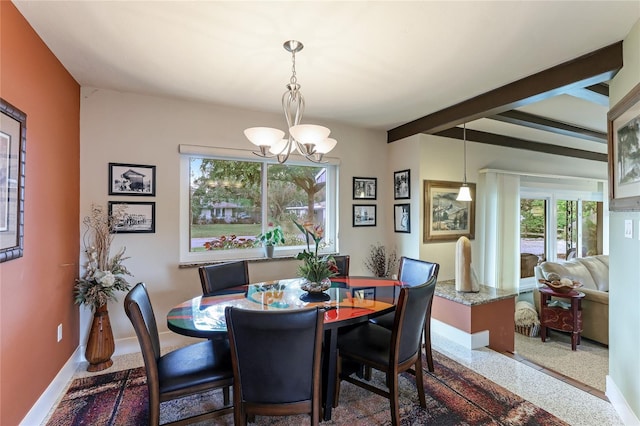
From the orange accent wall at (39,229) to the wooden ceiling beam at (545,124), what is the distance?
3.75 metres

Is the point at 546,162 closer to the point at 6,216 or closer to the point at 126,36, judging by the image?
the point at 126,36

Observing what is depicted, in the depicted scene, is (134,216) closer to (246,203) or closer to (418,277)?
(246,203)

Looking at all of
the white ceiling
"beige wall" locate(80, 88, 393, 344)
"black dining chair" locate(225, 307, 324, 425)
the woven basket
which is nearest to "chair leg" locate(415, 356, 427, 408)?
"black dining chair" locate(225, 307, 324, 425)

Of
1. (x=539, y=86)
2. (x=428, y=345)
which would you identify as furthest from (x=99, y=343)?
(x=539, y=86)

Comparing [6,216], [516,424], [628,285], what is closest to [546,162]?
[628,285]

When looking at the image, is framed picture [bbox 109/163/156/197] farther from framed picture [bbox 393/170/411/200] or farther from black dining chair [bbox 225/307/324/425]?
framed picture [bbox 393/170/411/200]

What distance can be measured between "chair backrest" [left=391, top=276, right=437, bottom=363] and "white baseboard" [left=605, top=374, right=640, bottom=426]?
1.27m

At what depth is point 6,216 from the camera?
165 cm

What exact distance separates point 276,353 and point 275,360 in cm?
4

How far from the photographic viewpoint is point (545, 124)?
12.3 feet

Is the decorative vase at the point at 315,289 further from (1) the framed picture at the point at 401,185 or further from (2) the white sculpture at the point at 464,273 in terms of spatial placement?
(1) the framed picture at the point at 401,185

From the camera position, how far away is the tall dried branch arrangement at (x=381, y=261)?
160 inches

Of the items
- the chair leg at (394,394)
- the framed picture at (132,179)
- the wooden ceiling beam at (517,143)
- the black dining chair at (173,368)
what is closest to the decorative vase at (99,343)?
the framed picture at (132,179)

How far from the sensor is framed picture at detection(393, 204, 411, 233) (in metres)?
3.92
